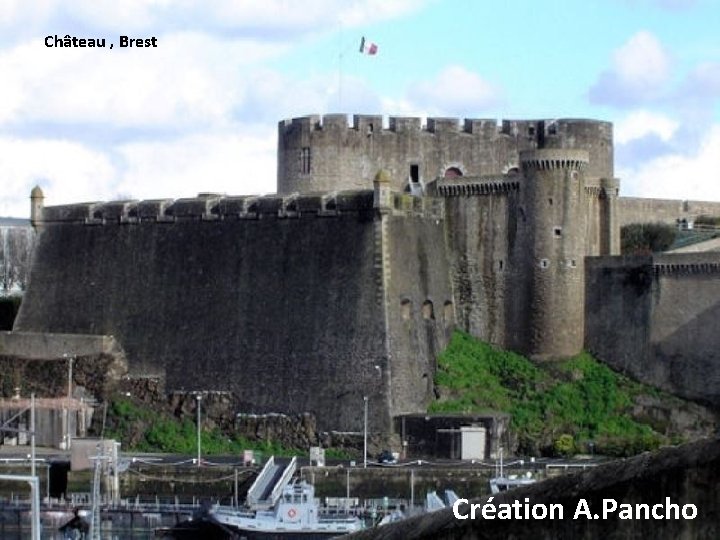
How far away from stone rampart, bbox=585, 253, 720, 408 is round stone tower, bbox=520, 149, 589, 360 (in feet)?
1.56

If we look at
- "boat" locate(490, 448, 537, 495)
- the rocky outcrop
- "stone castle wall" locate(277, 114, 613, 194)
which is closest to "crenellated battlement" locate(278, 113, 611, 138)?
"stone castle wall" locate(277, 114, 613, 194)

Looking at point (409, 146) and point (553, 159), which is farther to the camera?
point (409, 146)

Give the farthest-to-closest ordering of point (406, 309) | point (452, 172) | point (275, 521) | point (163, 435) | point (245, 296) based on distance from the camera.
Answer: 1. point (452, 172)
2. point (245, 296)
3. point (406, 309)
4. point (163, 435)
5. point (275, 521)

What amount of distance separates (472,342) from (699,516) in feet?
127

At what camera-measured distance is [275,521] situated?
1377 inches

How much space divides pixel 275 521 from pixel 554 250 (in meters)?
13.5

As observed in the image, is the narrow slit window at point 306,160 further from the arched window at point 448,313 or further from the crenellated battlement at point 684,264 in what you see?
the crenellated battlement at point 684,264

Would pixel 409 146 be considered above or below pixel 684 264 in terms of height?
above

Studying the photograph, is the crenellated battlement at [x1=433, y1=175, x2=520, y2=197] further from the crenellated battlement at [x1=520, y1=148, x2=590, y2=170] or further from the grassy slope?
the grassy slope

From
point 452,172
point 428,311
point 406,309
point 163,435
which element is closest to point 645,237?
point 452,172

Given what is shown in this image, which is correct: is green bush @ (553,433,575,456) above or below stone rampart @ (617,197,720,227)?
below

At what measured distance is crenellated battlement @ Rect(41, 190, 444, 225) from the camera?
150 ft

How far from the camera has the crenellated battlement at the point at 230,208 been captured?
45.7 meters

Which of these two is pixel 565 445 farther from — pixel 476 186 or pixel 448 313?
pixel 476 186
